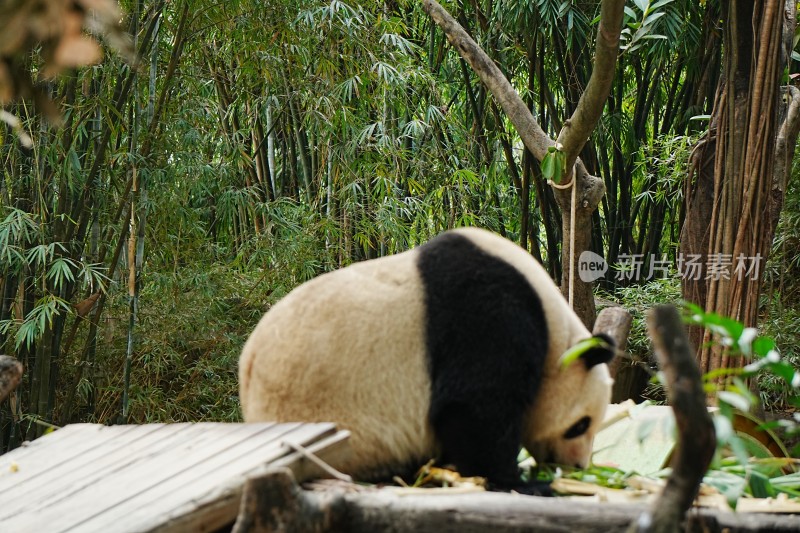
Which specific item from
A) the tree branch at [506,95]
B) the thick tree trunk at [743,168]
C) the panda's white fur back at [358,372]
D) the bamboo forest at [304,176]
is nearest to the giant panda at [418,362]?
the panda's white fur back at [358,372]

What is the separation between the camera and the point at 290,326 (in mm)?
2393

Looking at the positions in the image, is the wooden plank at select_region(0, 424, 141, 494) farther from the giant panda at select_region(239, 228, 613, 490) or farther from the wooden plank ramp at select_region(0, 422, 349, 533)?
the giant panda at select_region(239, 228, 613, 490)

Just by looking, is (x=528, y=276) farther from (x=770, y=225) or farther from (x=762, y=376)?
(x=762, y=376)

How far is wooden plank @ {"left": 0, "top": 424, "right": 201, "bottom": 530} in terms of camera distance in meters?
2.15

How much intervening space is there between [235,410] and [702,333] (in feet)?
8.89

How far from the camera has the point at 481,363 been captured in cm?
232

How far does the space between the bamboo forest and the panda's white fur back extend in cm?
152

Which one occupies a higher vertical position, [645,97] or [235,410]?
[645,97]

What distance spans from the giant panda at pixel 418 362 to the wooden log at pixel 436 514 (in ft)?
1.67

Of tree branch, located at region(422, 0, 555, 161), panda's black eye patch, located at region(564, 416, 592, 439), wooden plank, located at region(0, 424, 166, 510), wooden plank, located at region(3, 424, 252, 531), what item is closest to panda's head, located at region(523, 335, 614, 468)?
panda's black eye patch, located at region(564, 416, 592, 439)

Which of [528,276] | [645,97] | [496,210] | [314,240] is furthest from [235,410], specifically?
[645,97]

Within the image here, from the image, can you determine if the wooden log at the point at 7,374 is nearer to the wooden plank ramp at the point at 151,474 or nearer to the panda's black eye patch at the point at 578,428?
the wooden plank ramp at the point at 151,474

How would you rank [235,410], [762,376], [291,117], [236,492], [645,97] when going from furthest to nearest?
1. [645,97]
2. [291,117]
3. [762,376]
4. [235,410]
5. [236,492]

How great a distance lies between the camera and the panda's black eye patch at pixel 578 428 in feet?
8.38
